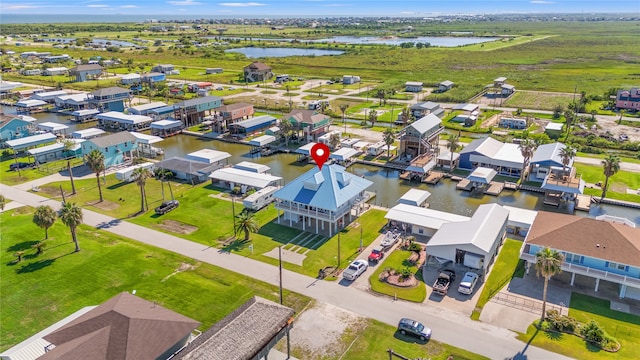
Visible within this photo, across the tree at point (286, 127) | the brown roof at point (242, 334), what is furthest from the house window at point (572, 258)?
the tree at point (286, 127)

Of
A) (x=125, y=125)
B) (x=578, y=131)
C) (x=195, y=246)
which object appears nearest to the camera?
(x=195, y=246)

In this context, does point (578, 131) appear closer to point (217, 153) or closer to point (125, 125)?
point (217, 153)

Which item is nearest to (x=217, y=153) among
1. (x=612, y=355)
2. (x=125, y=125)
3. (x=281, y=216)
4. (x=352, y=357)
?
(x=281, y=216)

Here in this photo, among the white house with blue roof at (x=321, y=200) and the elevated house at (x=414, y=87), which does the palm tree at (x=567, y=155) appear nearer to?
the white house with blue roof at (x=321, y=200)

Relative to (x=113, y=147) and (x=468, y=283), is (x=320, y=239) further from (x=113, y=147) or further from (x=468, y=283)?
(x=113, y=147)

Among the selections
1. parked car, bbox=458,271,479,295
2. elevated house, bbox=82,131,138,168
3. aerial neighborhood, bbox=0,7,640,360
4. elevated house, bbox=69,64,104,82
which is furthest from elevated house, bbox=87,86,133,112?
parked car, bbox=458,271,479,295

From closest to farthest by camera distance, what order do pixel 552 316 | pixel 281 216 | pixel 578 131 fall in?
pixel 552 316, pixel 281 216, pixel 578 131
